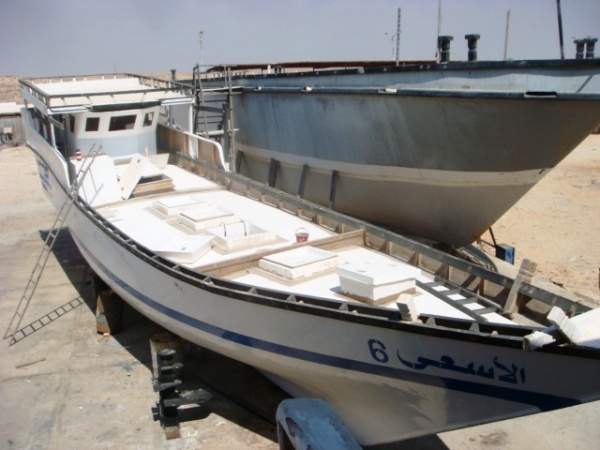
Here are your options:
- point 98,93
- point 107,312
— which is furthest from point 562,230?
point 98,93

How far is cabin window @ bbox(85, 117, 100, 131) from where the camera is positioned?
36.5 ft

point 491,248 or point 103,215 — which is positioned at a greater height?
point 103,215

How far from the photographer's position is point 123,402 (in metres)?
6.93

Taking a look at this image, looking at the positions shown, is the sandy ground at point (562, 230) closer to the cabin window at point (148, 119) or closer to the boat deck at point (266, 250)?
the boat deck at point (266, 250)

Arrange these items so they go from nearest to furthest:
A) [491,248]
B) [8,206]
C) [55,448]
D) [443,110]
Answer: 1. [55,448]
2. [443,110]
3. [491,248]
4. [8,206]

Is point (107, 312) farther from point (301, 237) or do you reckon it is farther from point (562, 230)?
point (562, 230)

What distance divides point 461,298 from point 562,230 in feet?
29.5

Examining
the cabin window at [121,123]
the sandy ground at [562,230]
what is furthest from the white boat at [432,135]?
the cabin window at [121,123]

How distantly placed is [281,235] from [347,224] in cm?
95

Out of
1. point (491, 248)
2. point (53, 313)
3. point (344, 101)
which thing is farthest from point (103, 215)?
point (491, 248)

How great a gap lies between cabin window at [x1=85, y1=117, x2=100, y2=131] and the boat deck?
2194 mm

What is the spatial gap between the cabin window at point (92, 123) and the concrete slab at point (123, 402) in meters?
3.40

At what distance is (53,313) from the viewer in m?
9.52

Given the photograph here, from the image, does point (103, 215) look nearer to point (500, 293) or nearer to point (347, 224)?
point (347, 224)
